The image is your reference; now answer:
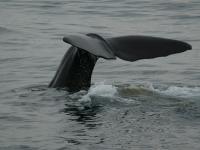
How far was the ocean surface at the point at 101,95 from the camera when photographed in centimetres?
818

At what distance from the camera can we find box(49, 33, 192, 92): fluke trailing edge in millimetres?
8633

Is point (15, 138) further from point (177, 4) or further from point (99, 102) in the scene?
point (177, 4)

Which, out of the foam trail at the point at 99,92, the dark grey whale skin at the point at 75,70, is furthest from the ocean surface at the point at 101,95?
the dark grey whale skin at the point at 75,70

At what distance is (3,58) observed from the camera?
45.0 feet

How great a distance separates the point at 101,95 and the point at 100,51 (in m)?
1.66

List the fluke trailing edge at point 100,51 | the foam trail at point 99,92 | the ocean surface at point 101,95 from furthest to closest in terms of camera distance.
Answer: the foam trail at point 99,92 < the fluke trailing edge at point 100,51 < the ocean surface at point 101,95

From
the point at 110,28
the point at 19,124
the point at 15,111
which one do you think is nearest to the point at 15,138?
the point at 19,124

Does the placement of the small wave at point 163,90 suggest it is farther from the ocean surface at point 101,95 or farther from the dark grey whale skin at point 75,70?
the dark grey whale skin at point 75,70

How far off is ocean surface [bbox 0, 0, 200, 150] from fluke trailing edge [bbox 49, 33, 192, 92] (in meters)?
0.18

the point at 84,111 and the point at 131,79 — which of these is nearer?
the point at 84,111

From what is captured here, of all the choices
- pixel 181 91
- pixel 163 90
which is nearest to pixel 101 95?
pixel 163 90

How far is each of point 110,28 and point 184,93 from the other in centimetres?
729

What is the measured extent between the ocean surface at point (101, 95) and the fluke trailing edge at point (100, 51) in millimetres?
179

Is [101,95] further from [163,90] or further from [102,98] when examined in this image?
[163,90]
